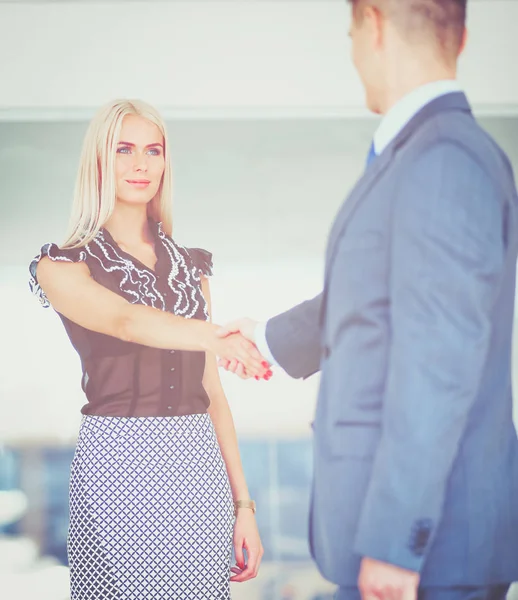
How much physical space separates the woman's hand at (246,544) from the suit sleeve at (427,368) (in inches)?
32.6

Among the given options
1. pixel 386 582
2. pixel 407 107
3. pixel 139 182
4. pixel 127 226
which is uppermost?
pixel 407 107

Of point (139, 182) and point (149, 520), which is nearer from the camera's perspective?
point (149, 520)

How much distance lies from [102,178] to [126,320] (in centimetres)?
42

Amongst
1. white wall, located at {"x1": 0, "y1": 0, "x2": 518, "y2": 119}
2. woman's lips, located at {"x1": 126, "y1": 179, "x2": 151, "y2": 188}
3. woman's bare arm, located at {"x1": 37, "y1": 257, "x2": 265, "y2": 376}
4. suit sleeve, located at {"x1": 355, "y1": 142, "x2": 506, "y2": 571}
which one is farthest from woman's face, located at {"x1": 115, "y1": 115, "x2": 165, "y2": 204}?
suit sleeve, located at {"x1": 355, "y1": 142, "x2": 506, "y2": 571}

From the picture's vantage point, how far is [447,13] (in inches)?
55.6

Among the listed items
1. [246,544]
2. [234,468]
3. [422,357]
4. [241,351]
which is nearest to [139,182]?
[241,351]

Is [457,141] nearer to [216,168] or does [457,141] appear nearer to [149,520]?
[216,168]

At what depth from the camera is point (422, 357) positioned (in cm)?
111

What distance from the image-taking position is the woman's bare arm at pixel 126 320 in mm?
1886

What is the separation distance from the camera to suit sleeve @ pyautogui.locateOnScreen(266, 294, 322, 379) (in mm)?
1754

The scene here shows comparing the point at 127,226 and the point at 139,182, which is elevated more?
the point at 139,182

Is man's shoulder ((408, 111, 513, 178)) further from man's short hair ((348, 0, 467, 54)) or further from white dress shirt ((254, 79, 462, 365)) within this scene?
man's short hair ((348, 0, 467, 54))

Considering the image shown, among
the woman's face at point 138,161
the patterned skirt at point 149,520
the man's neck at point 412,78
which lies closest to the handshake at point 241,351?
the patterned skirt at point 149,520

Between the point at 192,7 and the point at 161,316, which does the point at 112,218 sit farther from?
the point at 192,7
